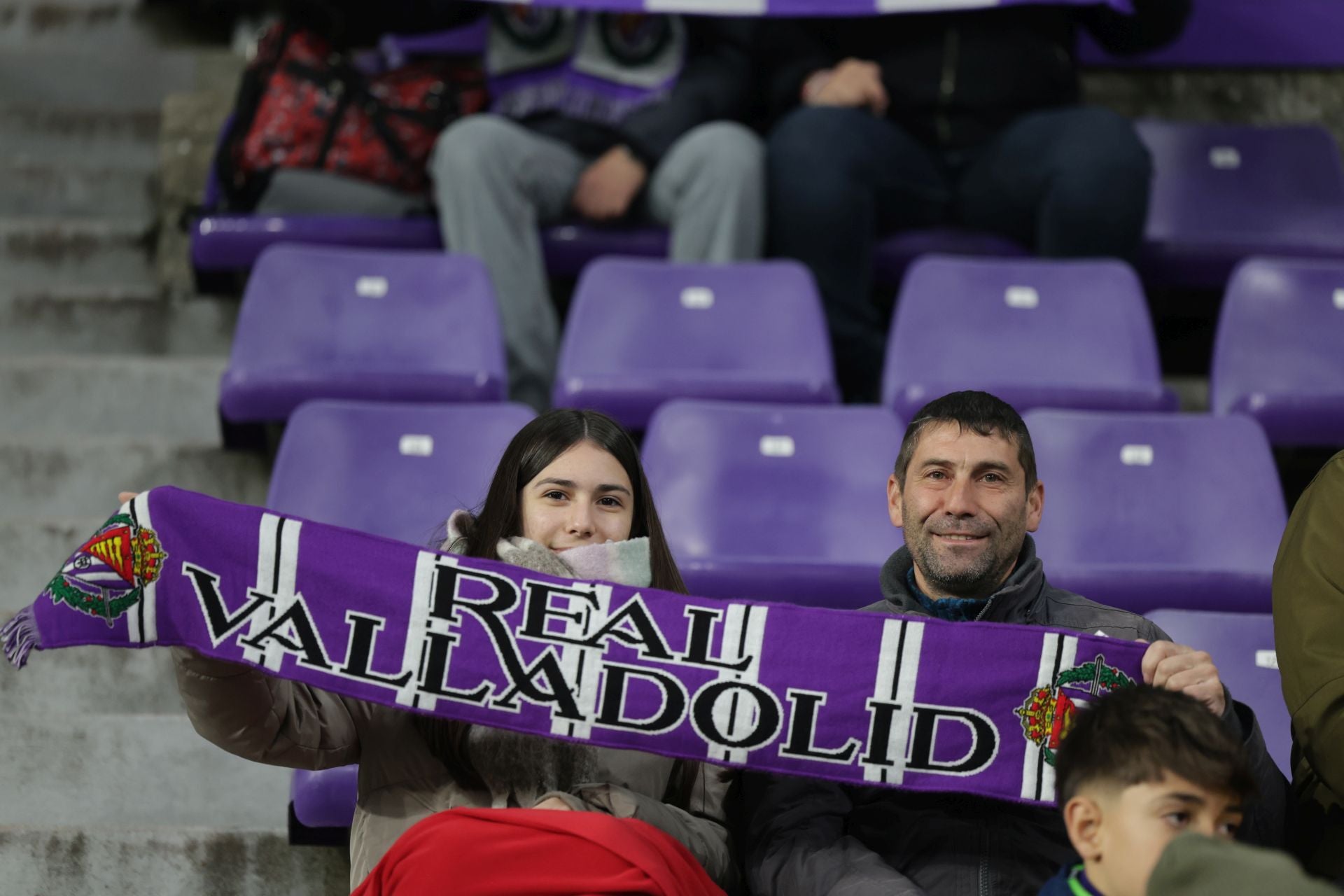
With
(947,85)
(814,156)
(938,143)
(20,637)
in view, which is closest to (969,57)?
(947,85)

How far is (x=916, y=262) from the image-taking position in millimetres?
3428

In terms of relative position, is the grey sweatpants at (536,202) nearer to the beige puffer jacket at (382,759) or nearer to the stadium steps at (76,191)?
the stadium steps at (76,191)

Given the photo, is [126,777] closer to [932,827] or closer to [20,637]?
[20,637]

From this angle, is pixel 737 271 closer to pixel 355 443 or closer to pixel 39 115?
pixel 355 443

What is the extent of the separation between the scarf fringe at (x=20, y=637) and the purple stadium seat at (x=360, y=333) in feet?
4.05

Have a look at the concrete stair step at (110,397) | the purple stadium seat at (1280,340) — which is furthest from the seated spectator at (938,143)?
the concrete stair step at (110,397)

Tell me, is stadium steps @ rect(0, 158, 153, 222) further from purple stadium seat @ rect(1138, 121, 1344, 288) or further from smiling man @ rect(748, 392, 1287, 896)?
smiling man @ rect(748, 392, 1287, 896)

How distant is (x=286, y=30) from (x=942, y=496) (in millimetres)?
2447

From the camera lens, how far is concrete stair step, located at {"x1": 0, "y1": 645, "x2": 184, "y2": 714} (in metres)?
2.63

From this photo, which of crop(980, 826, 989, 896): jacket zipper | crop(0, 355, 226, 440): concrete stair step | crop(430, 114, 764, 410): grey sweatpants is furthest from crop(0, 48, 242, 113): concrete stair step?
crop(980, 826, 989, 896): jacket zipper

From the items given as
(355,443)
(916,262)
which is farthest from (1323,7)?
(355,443)

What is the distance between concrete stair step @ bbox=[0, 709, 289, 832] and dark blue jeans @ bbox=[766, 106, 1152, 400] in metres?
1.68

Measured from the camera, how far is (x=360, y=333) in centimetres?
329

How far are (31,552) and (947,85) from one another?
7.28 ft
